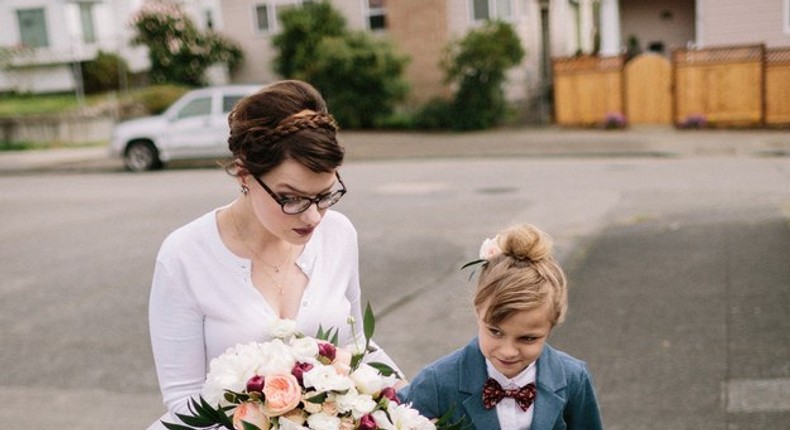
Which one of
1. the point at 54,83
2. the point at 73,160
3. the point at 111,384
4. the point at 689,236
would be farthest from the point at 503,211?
the point at 54,83

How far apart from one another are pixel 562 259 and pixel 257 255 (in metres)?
6.68

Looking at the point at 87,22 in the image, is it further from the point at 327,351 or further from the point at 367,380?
the point at 367,380

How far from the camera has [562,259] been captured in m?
9.23

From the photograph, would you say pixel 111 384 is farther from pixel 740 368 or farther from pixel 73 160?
pixel 73 160

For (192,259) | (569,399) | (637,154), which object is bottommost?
(637,154)

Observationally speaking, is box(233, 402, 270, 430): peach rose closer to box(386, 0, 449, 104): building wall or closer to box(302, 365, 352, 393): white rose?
box(302, 365, 352, 393): white rose

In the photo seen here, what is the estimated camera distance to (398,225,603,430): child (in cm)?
283

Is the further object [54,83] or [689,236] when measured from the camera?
A: [54,83]

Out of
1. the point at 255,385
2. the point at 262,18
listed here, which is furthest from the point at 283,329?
the point at 262,18

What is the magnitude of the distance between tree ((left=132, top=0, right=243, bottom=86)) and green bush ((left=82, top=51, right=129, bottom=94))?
16.1ft

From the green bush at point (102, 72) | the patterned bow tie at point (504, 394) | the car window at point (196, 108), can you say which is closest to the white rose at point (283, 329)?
the patterned bow tie at point (504, 394)

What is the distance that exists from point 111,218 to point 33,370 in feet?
22.7

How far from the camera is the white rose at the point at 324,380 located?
7.31 ft

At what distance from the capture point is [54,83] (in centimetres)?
3634
